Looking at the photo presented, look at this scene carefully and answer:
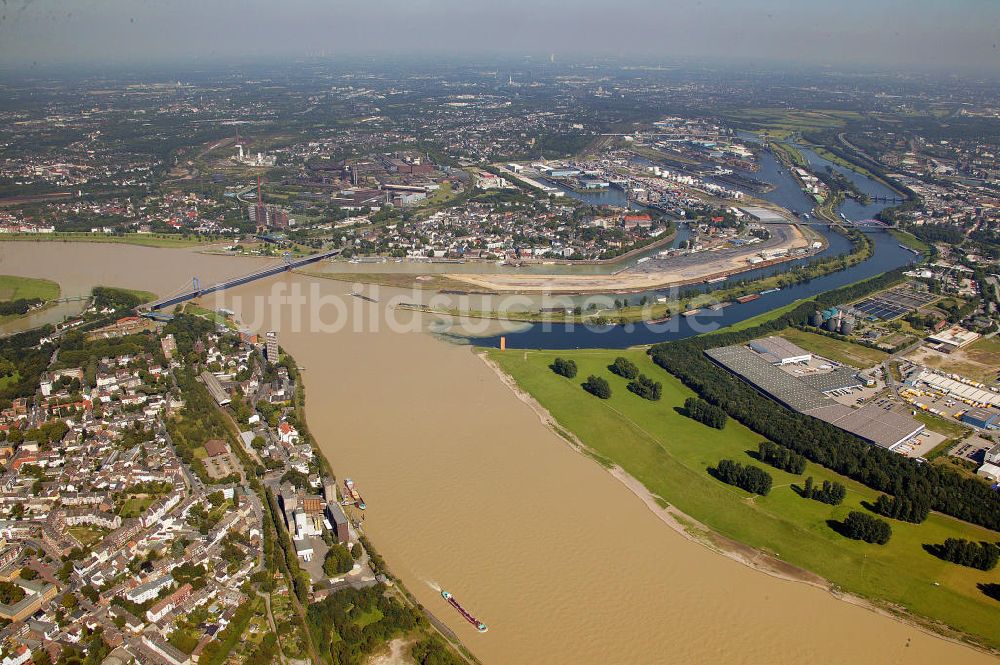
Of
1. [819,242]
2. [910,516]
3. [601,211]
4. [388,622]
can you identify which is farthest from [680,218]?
[388,622]

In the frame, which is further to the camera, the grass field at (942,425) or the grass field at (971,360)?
the grass field at (971,360)

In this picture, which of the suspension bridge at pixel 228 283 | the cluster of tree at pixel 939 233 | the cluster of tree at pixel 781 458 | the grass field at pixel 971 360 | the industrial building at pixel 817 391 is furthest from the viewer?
the cluster of tree at pixel 939 233

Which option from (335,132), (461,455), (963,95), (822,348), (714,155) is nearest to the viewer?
(461,455)

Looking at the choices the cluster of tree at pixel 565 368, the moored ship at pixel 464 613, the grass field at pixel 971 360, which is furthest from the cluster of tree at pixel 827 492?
the grass field at pixel 971 360

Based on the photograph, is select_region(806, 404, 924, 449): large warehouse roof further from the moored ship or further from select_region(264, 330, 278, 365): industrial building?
select_region(264, 330, 278, 365): industrial building

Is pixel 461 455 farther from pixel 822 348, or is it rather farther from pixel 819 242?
pixel 819 242

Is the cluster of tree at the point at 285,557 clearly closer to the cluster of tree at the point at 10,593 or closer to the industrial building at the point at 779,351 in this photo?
the cluster of tree at the point at 10,593
